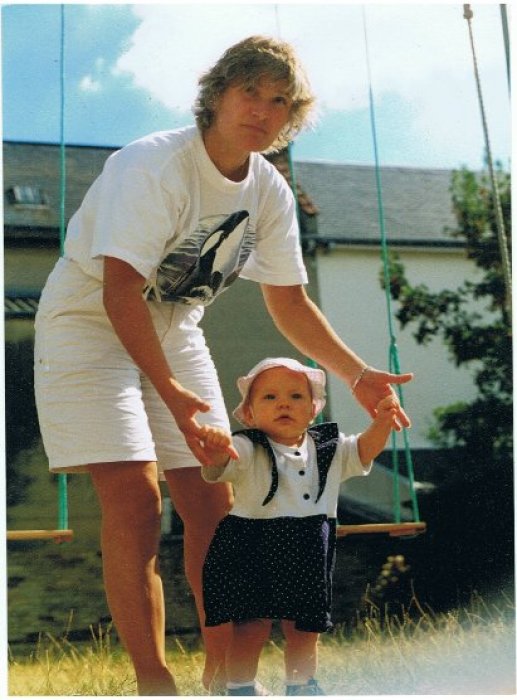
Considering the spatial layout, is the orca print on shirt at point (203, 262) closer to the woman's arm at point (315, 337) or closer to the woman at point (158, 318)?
the woman at point (158, 318)

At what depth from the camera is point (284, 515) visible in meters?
1.57

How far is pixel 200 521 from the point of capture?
163 centimetres

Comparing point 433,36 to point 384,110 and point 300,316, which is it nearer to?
point 384,110

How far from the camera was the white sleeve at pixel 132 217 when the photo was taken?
1.42 meters

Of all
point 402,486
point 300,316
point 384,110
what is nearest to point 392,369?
point 384,110

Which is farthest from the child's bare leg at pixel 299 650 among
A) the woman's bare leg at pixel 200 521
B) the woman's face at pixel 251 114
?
the woman's face at pixel 251 114

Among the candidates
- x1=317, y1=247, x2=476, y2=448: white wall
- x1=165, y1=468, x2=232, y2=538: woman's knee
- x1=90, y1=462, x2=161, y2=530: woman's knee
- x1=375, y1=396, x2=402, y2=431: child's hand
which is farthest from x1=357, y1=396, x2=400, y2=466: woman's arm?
x1=317, y1=247, x2=476, y2=448: white wall

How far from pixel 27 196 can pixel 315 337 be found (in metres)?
3.77

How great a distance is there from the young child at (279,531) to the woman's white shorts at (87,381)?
0.38 feet

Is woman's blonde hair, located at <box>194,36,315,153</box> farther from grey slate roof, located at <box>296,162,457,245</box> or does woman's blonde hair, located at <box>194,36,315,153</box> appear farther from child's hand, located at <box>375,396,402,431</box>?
grey slate roof, located at <box>296,162,457,245</box>

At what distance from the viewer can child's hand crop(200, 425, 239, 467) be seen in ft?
4.56

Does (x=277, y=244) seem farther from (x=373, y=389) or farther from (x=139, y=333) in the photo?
(x=139, y=333)

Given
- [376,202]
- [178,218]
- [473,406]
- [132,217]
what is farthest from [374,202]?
[132,217]

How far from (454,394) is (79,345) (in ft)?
17.2
